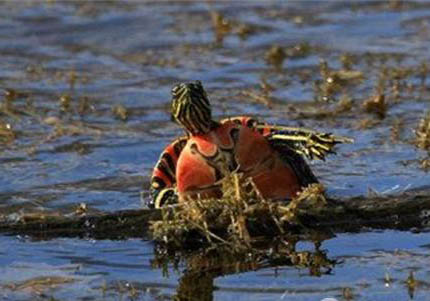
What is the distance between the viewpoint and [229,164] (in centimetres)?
768

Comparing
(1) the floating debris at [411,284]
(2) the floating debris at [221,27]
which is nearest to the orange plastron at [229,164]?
(1) the floating debris at [411,284]

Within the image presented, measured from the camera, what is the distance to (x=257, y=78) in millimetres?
12148

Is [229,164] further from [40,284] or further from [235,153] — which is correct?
[40,284]

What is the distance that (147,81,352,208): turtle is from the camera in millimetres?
7633

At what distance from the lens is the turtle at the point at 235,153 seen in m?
7.63

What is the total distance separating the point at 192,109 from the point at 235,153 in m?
0.31

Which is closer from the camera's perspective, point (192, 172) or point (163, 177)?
point (192, 172)

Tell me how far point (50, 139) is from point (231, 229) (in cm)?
338

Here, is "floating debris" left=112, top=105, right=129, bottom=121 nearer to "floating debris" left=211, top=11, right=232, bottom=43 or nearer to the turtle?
"floating debris" left=211, top=11, right=232, bottom=43

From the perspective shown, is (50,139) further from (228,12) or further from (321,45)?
(228,12)

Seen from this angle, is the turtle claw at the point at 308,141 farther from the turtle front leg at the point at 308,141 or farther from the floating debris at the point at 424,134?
the floating debris at the point at 424,134

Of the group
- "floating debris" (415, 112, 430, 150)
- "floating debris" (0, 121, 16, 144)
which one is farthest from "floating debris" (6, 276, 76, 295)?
"floating debris" (0, 121, 16, 144)

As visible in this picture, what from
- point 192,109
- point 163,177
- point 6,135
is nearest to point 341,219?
point 192,109

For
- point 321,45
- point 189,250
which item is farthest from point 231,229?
point 321,45
